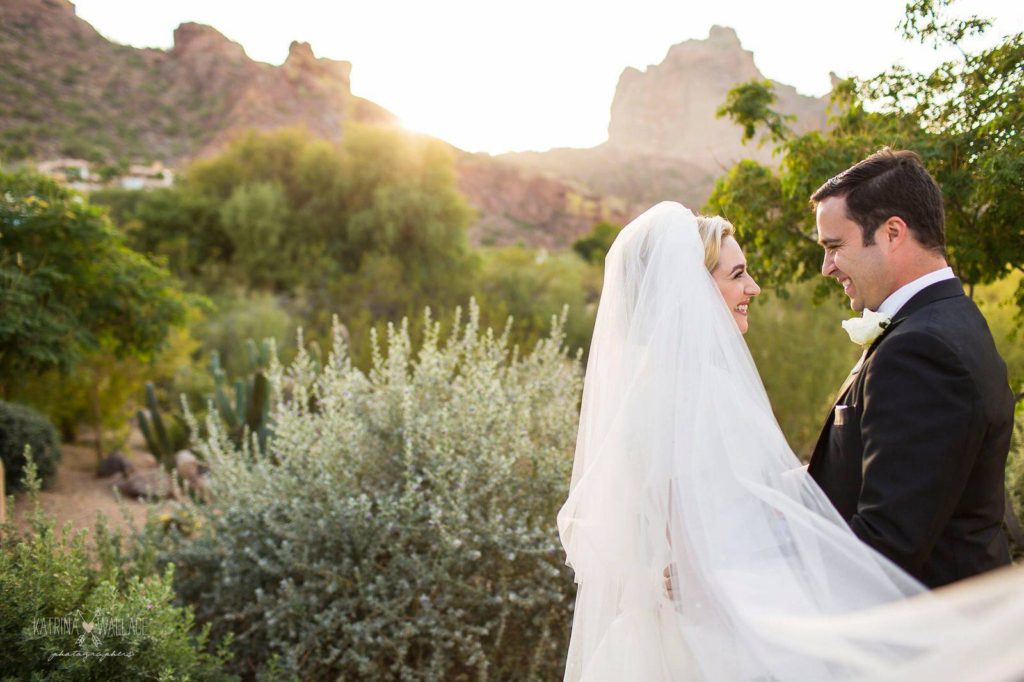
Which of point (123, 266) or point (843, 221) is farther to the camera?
point (123, 266)

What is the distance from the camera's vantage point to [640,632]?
86.7 inches

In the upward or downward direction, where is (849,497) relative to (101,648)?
upward

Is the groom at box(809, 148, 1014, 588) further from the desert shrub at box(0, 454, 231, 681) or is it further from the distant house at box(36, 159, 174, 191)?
the distant house at box(36, 159, 174, 191)

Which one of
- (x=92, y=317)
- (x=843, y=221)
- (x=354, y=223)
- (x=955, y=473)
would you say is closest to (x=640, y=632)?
(x=955, y=473)

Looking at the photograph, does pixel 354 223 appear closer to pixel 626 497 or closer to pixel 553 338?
pixel 553 338

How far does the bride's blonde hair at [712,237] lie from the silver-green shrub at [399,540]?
2.00 metres

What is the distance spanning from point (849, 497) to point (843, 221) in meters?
0.80

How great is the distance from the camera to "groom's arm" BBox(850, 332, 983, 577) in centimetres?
162

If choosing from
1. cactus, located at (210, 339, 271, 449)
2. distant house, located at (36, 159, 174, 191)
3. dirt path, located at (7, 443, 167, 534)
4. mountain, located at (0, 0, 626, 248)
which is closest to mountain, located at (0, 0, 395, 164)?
mountain, located at (0, 0, 626, 248)

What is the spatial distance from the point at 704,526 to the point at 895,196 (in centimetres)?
107

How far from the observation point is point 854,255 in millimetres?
1997

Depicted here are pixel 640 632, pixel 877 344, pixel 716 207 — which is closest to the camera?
pixel 877 344

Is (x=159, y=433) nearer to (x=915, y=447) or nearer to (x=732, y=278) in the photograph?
(x=732, y=278)

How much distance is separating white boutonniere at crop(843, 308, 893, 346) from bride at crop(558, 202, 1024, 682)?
34 centimetres
